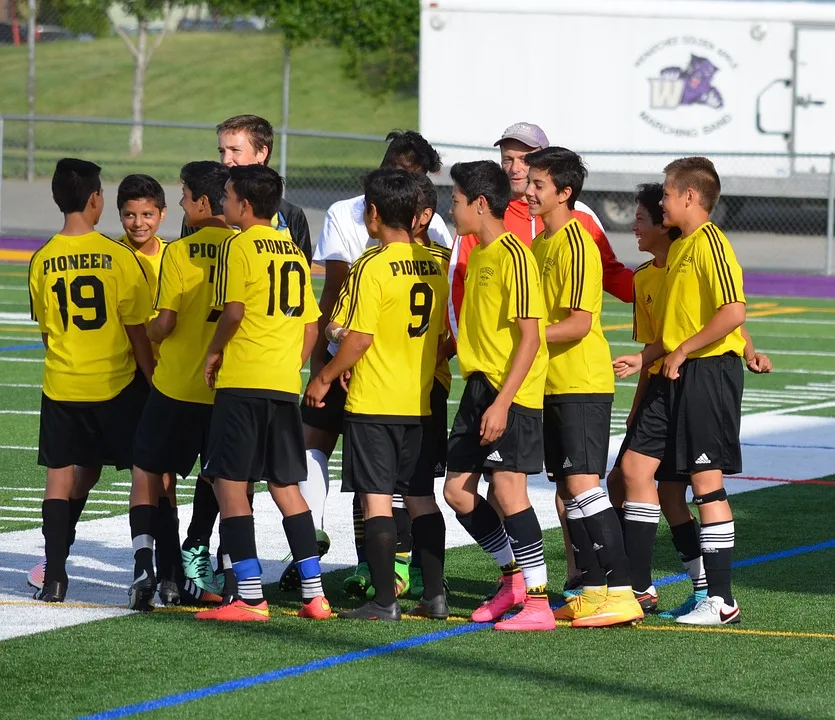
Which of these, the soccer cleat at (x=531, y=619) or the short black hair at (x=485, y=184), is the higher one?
the short black hair at (x=485, y=184)

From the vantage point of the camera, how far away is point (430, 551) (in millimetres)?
6543

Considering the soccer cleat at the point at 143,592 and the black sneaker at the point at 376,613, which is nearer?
the black sneaker at the point at 376,613

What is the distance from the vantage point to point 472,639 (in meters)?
6.20

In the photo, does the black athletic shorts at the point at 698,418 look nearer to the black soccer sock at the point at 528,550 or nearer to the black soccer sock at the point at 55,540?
the black soccer sock at the point at 528,550

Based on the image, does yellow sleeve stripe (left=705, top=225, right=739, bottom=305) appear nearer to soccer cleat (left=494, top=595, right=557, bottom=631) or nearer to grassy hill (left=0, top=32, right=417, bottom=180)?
soccer cleat (left=494, top=595, right=557, bottom=631)

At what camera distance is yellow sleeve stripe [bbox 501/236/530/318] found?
6105 millimetres

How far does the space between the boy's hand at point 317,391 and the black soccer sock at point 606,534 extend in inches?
41.9

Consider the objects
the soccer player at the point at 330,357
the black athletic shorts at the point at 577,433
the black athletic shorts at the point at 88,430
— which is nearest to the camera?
the black athletic shorts at the point at 577,433

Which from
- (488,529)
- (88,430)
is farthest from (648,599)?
(88,430)

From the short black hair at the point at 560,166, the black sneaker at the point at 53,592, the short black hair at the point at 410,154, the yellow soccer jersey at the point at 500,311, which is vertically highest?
the short black hair at the point at 410,154

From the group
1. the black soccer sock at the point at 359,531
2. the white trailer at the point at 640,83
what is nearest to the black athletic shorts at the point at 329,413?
the black soccer sock at the point at 359,531

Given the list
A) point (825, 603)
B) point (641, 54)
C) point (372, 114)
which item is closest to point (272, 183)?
point (825, 603)

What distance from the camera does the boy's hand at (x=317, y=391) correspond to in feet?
21.1

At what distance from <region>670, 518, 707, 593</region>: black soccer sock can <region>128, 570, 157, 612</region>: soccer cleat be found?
2.13 metres
